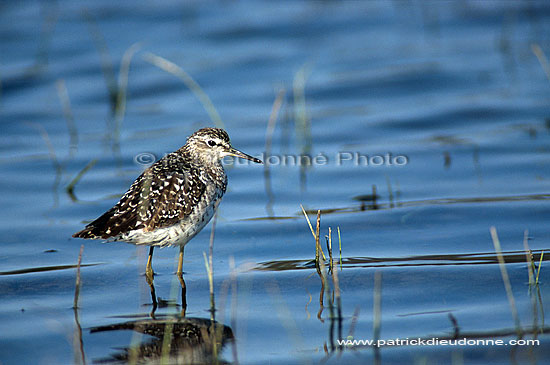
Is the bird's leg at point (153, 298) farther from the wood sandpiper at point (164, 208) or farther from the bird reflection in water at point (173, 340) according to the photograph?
the wood sandpiper at point (164, 208)

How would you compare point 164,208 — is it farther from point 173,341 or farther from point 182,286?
point 173,341

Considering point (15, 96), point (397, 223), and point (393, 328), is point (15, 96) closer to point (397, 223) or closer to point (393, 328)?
point (397, 223)

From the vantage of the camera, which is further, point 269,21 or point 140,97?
point 269,21

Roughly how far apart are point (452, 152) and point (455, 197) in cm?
198

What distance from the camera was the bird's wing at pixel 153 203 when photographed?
7141 millimetres

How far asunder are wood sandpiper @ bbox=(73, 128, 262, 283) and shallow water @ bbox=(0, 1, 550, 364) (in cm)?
53

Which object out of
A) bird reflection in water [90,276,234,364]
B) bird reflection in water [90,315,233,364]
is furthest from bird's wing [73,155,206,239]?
bird reflection in water [90,315,233,364]

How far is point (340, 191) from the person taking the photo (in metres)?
10.2

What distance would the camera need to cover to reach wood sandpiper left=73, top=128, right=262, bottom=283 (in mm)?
7160

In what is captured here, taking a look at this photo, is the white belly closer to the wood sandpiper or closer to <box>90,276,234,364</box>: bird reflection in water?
→ the wood sandpiper

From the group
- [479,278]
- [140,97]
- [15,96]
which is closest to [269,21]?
[140,97]

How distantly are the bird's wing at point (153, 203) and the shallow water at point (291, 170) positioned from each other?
0.66 meters

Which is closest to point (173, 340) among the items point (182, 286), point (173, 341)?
point (173, 341)

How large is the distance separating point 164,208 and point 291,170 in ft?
13.2
